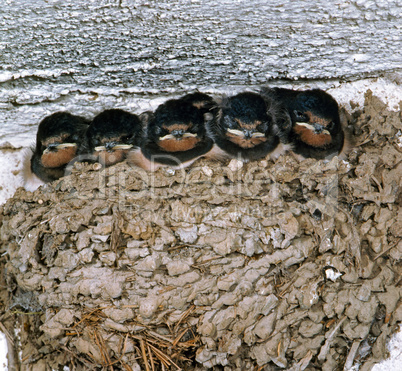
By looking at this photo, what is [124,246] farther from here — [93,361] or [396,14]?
[396,14]

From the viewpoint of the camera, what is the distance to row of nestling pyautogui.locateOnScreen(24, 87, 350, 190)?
9.75ft

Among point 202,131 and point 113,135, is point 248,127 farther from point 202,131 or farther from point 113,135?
point 113,135

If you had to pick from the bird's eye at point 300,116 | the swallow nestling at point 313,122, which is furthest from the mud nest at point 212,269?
the bird's eye at point 300,116

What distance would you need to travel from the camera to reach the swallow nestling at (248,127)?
9.68 ft

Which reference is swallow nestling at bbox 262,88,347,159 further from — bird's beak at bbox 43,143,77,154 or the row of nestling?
bird's beak at bbox 43,143,77,154

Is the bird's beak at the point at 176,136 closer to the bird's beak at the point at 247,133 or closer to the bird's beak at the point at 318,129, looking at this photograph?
the bird's beak at the point at 247,133

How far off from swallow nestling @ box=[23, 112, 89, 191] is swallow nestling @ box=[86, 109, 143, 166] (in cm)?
10

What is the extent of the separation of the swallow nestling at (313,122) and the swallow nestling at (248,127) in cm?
7

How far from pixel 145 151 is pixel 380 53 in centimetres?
168

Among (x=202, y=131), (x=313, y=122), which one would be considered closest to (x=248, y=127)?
(x=202, y=131)

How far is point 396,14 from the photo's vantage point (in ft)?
7.47

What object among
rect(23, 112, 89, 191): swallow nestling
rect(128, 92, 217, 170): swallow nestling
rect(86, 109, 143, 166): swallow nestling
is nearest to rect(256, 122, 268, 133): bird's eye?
rect(128, 92, 217, 170): swallow nestling

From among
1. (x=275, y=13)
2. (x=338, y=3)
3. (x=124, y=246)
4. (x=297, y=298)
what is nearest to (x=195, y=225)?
(x=124, y=246)

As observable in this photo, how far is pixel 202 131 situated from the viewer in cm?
309
